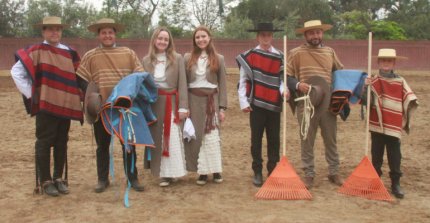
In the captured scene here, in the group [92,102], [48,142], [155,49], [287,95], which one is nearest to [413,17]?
[287,95]

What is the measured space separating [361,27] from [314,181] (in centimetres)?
3224

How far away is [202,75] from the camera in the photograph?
5.70m

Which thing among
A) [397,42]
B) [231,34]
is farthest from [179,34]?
[397,42]

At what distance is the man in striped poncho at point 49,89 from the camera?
5.18 m

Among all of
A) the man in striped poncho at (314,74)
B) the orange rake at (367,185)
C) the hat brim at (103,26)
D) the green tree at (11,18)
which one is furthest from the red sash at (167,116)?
the green tree at (11,18)

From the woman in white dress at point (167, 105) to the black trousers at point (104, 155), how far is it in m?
0.23

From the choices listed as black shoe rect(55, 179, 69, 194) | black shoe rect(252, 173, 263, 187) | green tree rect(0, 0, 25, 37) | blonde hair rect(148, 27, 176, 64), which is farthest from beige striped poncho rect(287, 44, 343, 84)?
green tree rect(0, 0, 25, 37)

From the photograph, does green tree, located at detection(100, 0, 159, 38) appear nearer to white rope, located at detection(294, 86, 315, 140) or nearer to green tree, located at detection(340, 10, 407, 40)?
green tree, located at detection(340, 10, 407, 40)

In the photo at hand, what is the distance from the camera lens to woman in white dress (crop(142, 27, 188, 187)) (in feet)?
18.3

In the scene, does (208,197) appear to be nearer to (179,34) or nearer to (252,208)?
(252,208)

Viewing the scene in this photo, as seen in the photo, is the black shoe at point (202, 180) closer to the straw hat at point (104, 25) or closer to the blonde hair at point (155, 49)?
the blonde hair at point (155, 49)

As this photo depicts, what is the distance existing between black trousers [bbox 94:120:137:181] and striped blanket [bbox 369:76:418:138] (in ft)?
8.82

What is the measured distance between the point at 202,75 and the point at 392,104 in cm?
209

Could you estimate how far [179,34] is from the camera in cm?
3500
